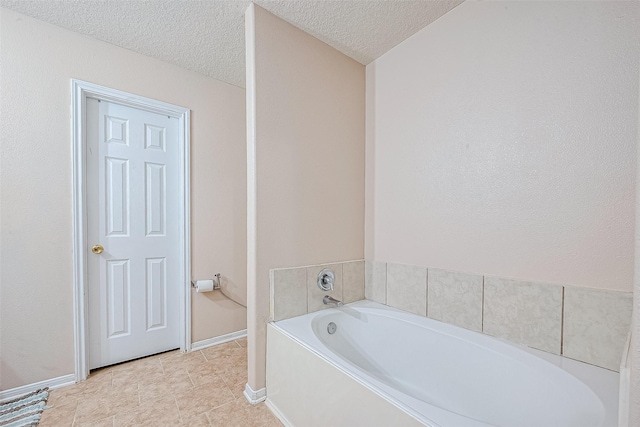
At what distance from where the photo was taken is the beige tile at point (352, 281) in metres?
1.97

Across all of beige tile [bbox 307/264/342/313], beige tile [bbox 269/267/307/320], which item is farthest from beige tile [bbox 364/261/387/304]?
beige tile [bbox 269/267/307/320]

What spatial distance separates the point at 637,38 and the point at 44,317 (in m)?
3.25

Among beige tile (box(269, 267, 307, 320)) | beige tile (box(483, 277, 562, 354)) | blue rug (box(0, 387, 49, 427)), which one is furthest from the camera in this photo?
beige tile (box(269, 267, 307, 320))

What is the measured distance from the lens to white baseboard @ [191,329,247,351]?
2.21 meters

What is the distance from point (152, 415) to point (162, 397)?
0.49 ft

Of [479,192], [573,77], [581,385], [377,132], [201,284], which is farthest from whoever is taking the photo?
[201,284]

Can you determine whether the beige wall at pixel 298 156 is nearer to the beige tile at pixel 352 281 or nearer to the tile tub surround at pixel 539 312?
the beige tile at pixel 352 281

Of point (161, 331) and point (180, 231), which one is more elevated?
point (180, 231)

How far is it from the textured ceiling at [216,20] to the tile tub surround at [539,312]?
1548mm

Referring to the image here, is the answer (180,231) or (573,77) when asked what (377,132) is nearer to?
(573,77)

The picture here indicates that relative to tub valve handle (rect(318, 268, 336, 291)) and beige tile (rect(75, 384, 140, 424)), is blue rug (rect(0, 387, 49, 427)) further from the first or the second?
tub valve handle (rect(318, 268, 336, 291))

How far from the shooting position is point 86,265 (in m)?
1.82

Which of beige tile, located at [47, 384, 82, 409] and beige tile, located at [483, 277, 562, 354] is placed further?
beige tile, located at [47, 384, 82, 409]

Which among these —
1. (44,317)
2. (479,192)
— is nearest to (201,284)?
(44,317)
